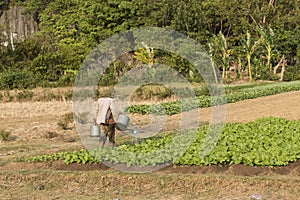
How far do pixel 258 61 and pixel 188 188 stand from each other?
23.9m

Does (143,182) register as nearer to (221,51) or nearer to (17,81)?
Result: (17,81)

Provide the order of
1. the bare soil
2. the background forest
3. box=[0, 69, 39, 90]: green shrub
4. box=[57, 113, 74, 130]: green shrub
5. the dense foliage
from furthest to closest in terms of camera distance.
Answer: the background forest
box=[0, 69, 39, 90]: green shrub
box=[57, 113, 74, 130]: green shrub
the dense foliage
the bare soil

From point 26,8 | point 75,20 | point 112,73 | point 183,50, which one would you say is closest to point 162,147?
point 112,73

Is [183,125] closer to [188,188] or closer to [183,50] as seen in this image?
[188,188]

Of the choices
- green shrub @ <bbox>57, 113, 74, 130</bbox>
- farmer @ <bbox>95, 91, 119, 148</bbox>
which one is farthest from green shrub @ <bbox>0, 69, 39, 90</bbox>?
farmer @ <bbox>95, 91, 119, 148</bbox>

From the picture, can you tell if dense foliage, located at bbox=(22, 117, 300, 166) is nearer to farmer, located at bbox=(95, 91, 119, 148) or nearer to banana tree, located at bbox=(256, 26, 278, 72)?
farmer, located at bbox=(95, 91, 119, 148)

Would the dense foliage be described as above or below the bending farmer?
below

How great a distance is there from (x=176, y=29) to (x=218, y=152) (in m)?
25.3

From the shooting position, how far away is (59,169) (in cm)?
1012

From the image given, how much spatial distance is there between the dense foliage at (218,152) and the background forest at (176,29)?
17.1 m

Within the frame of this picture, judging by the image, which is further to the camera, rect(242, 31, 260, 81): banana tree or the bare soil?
rect(242, 31, 260, 81): banana tree

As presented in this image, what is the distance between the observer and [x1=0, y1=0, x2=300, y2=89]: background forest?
30700 millimetres

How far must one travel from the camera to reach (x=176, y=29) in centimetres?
3447

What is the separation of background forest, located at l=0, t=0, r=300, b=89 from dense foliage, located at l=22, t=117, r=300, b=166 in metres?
17.1
